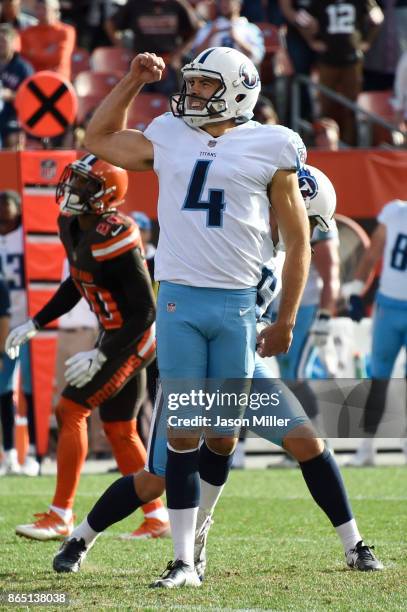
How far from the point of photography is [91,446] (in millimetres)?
10516

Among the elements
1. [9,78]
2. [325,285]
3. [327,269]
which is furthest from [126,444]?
[9,78]

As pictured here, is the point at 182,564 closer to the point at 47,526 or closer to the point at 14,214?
the point at 47,526

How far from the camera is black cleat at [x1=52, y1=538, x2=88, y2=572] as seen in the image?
500 cm

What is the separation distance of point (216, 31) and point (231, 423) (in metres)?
8.16

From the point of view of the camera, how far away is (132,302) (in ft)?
19.5

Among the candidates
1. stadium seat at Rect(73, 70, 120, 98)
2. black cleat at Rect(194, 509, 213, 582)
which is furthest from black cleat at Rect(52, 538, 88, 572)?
stadium seat at Rect(73, 70, 120, 98)

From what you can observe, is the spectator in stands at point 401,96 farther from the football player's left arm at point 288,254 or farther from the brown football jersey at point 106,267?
Result: the football player's left arm at point 288,254

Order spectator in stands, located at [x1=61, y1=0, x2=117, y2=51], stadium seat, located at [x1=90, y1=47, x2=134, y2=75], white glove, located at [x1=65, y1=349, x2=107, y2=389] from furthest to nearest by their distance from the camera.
→ spectator in stands, located at [x1=61, y1=0, x2=117, y2=51] < stadium seat, located at [x1=90, y1=47, x2=134, y2=75] < white glove, located at [x1=65, y1=349, x2=107, y2=389]

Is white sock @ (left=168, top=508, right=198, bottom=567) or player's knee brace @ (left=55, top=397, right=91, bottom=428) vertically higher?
white sock @ (left=168, top=508, right=198, bottom=567)

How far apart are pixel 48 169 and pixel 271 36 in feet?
13.3

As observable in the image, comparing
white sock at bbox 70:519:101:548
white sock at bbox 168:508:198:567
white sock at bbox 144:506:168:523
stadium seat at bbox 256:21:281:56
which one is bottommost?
white sock at bbox 144:506:168:523

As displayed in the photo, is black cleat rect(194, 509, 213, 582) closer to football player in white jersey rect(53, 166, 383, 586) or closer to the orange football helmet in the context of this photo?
football player in white jersey rect(53, 166, 383, 586)

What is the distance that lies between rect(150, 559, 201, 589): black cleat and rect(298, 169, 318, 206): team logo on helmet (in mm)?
1442

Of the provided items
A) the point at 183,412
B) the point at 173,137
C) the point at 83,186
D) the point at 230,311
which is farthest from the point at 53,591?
the point at 83,186
